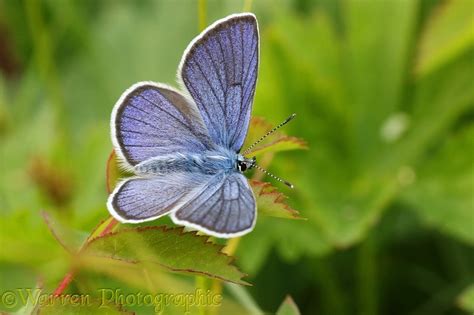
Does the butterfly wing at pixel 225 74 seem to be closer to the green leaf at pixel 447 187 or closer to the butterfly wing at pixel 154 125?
the butterfly wing at pixel 154 125

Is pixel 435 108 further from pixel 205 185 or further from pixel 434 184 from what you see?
pixel 205 185

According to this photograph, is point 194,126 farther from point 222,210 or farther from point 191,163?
point 222,210

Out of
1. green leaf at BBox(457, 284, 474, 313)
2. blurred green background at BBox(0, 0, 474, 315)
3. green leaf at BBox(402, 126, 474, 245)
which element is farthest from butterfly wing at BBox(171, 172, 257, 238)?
green leaf at BBox(402, 126, 474, 245)

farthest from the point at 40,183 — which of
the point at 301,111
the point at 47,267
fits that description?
the point at 301,111

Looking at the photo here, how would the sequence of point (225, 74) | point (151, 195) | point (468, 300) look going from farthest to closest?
point (468, 300)
point (225, 74)
point (151, 195)

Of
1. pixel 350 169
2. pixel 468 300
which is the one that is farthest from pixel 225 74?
pixel 350 169

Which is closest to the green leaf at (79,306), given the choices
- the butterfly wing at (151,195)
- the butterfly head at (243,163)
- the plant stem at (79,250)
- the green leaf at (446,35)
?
the plant stem at (79,250)
